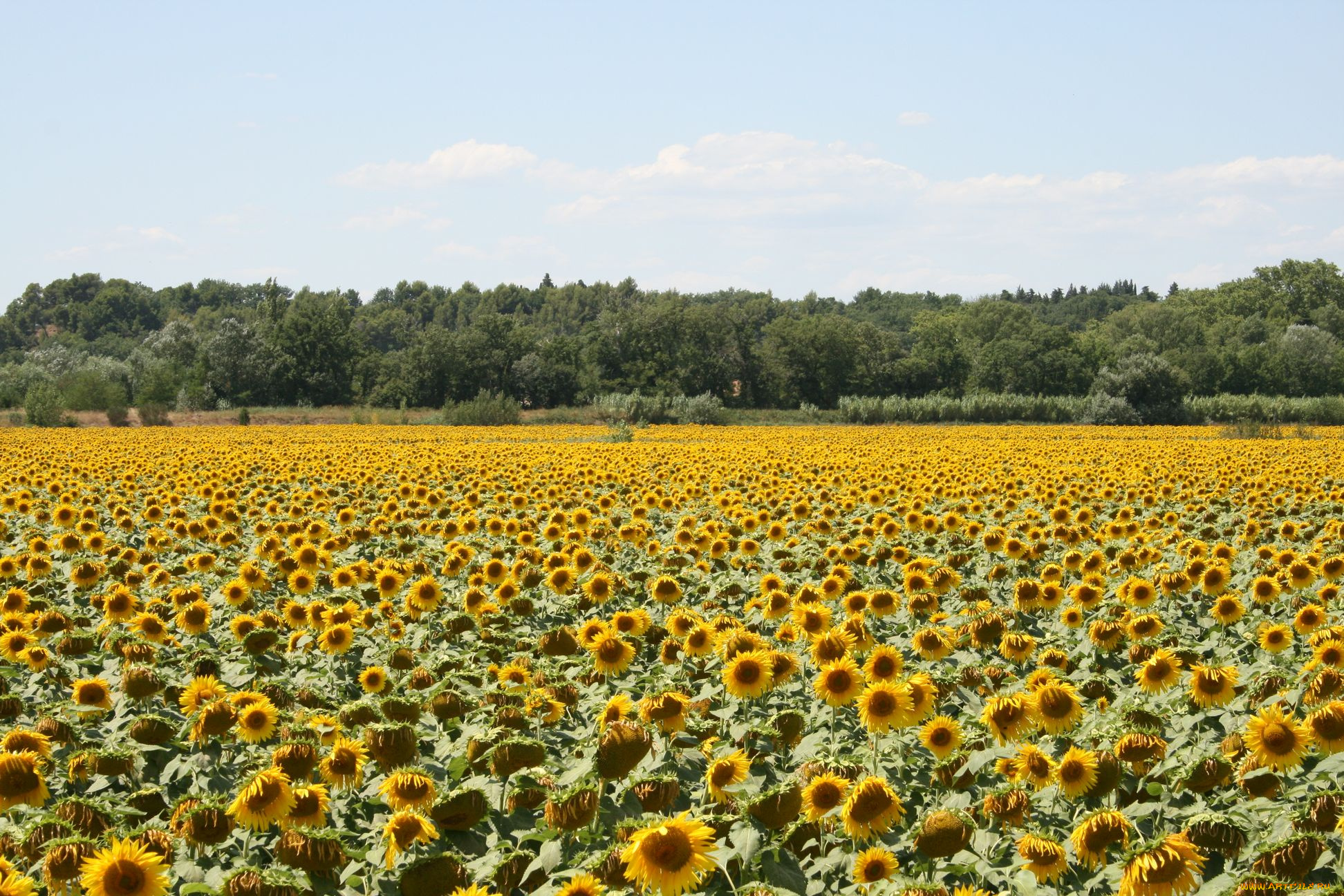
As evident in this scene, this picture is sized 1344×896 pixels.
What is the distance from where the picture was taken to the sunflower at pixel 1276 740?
4328 mm

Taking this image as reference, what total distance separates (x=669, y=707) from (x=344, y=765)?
134 cm

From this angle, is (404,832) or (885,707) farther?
(885,707)

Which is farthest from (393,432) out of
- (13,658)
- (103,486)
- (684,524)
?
(13,658)

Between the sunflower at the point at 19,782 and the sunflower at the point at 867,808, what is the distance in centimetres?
298

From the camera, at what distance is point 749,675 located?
5160 mm

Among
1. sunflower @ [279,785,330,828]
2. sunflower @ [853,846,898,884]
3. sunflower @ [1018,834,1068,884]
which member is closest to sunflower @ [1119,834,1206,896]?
sunflower @ [1018,834,1068,884]

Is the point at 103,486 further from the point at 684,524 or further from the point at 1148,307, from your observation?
the point at 1148,307

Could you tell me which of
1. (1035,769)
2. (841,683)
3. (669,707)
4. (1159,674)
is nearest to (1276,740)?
(1035,769)

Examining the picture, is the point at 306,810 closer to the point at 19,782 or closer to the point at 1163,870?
the point at 19,782

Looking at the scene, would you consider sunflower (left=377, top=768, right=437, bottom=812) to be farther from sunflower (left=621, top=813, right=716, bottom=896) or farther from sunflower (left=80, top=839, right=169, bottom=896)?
sunflower (left=621, top=813, right=716, bottom=896)

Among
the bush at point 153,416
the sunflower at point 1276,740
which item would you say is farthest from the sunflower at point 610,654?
the bush at point 153,416

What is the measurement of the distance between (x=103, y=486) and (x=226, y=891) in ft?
48.3

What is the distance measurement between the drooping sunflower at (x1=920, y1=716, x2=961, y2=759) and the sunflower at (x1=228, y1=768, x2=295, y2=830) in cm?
262

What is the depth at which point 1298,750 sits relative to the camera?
4344mm
